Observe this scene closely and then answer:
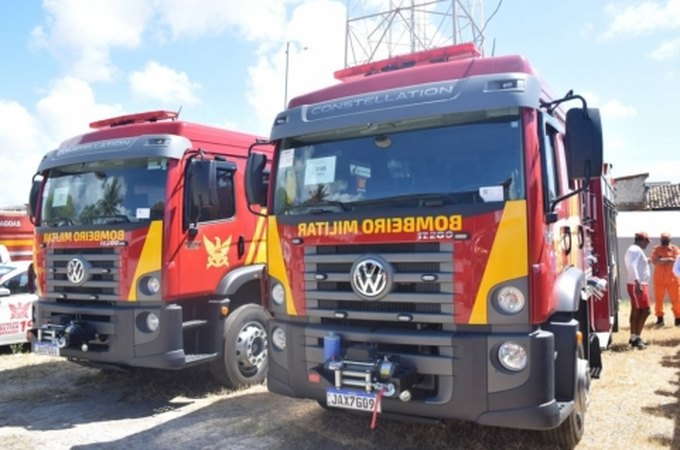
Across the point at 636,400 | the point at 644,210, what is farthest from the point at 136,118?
the point at 644,210

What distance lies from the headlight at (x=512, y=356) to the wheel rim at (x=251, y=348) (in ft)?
11.7

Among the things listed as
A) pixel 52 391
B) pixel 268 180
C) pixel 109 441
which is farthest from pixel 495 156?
pixel 52 391

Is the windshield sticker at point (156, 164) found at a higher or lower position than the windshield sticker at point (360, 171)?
higher

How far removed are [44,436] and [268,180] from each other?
3.05 m

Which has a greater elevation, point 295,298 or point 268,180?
point 268,180

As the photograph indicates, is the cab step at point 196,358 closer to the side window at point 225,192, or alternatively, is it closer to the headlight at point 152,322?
the headlight at point 152,322

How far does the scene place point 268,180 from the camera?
4938mm

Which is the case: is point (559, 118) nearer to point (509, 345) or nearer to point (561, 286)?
point (561, 286)

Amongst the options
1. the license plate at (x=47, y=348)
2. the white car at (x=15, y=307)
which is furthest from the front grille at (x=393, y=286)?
the white car at (x=15, y=307)

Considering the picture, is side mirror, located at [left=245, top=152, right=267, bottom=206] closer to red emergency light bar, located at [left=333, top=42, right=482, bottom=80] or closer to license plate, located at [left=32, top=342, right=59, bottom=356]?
red emergency light bar, located at [left=333, top=42, right=482, bottom=80]

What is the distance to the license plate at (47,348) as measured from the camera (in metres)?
5.95

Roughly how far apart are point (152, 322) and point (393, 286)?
294 centimetres

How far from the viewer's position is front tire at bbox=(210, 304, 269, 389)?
6.30 metres

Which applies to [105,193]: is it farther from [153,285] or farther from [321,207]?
[321,207]
